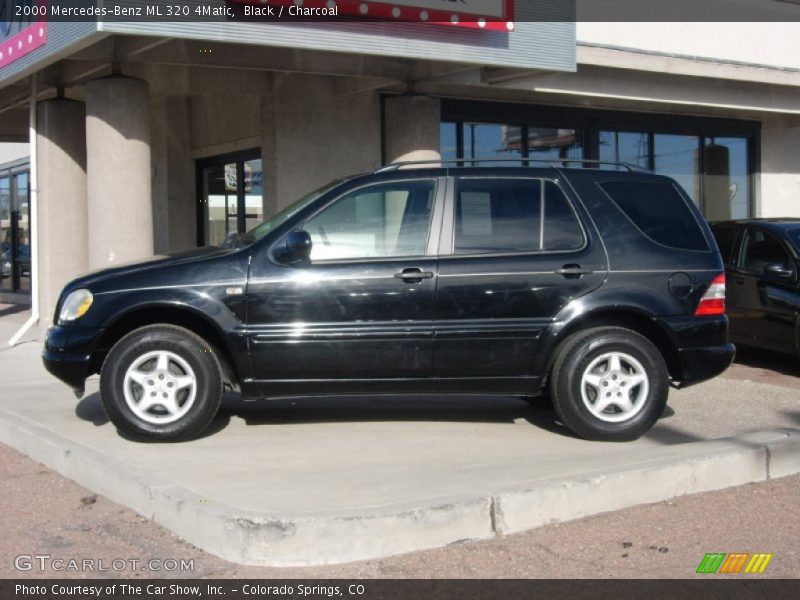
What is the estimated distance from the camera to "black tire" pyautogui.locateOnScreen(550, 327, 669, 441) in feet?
21.5

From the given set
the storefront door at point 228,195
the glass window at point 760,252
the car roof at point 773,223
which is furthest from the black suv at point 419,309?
the storefront door at point 228,195

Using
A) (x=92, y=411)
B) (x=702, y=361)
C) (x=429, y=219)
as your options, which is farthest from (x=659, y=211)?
(x=92, y=411)

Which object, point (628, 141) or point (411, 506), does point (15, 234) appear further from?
point (411, 506)

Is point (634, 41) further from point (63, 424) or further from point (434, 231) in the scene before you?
point (63, 424)

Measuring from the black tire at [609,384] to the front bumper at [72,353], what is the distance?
3.10 m

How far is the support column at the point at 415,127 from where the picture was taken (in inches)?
498

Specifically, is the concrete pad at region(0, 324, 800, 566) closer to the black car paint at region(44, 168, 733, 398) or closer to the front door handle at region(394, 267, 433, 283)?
the black car paint at region(44, 168, 733, 398)

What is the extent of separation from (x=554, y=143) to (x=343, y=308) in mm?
10069

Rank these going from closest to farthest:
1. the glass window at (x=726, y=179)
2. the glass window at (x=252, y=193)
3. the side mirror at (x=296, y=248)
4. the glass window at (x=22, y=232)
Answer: the side mirror at (x=296, y=248) → the glass window at (x=252, y=193) → the glass window at (x=726, y=179) → the glass window at (x=22, y=232)

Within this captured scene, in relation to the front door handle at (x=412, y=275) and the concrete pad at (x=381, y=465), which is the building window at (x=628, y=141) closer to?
the concrete pad at (x=381, y=465)

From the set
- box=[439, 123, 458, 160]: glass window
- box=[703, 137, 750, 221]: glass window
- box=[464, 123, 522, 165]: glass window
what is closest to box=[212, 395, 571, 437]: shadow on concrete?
box=[439, 123, 458, 160]: glass window

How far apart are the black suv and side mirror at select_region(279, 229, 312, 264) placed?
1 cm

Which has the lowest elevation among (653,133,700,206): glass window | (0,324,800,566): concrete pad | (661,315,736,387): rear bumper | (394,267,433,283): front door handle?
(0,324,800,566): concrete pad

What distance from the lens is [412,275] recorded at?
6.52 meters
